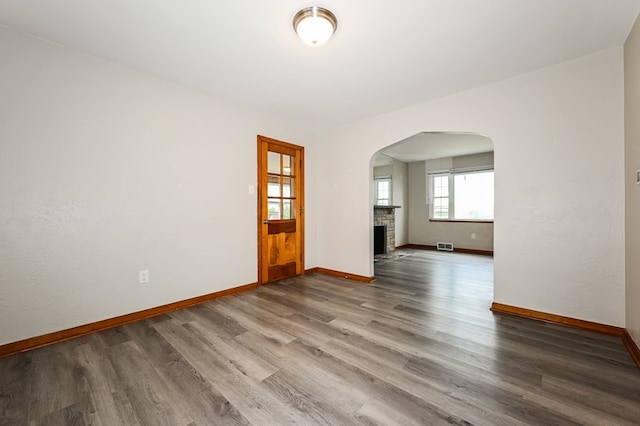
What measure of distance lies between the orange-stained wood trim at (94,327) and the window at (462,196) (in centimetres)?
598

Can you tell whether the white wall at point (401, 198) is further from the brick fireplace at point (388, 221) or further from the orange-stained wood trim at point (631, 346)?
the orange-stained wood trim at point (631, 346)

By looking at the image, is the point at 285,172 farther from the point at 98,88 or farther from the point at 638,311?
the point at 638,311

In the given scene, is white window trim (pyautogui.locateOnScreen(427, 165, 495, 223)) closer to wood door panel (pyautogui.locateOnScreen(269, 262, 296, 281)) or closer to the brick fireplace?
the brick fireplace

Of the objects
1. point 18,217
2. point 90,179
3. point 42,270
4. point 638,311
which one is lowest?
point 638,311

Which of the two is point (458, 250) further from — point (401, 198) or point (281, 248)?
point (281, 248)

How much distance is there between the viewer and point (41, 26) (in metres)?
1.92

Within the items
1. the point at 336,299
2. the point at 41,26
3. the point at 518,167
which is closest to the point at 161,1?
the point at 41,26

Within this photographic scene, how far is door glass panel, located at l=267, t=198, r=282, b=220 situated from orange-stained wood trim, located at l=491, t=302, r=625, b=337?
2912 mm

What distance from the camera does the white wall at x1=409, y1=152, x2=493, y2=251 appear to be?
245 inches

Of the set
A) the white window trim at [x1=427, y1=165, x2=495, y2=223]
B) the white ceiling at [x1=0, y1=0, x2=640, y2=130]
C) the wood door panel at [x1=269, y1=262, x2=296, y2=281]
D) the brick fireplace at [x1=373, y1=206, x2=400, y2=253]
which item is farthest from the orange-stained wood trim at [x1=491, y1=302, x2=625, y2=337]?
the white window trim at [x1=427, y1=165, x2=495, y2=223]

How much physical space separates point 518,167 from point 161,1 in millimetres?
3345

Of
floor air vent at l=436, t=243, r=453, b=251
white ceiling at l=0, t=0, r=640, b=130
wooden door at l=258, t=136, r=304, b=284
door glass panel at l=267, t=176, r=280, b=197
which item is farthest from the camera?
floor air vent at l=436, t=243, r=453, b=251

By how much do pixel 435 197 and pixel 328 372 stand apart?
6.39 m

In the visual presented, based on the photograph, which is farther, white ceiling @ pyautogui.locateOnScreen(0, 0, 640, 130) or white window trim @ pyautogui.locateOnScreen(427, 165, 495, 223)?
white window trim @ pyautogui.locateOnScreen(427, 165, 495, 223)
